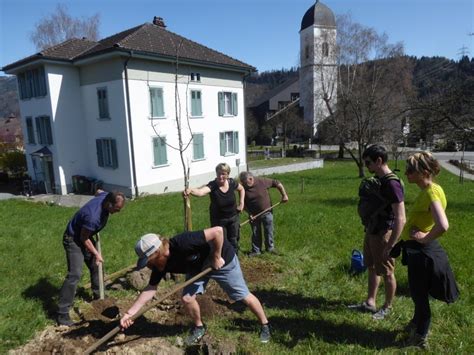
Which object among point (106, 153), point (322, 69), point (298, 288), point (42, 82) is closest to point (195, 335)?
point (298, 288)

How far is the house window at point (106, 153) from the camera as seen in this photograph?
65.4 feet

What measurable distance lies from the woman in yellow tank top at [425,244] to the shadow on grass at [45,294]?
4225 mm

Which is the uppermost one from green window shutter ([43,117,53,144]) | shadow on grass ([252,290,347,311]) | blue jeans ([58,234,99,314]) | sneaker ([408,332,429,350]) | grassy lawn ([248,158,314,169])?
green window shutter ([43,117,53,144])

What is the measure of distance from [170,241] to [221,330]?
1.37 metres

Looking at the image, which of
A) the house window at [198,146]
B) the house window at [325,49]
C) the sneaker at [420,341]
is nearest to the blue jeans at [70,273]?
the sneaker at [420,341]

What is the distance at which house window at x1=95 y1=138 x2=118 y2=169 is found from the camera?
19.9 m

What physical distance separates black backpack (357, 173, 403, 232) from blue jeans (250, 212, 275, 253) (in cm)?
259

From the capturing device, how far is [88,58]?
19.2m

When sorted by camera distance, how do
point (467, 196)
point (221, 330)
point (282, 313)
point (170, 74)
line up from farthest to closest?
1. point (170, 74)
2. point (467, 196)
3. point (282, 313)
4. point (221, 330)

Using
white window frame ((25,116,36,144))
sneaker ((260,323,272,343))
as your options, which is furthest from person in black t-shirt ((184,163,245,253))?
white window frame ((25,116,36,144))

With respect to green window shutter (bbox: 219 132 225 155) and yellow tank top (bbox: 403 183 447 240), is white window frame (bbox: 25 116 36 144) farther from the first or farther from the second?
yellow tank top (bbox: 403 183 447 240)

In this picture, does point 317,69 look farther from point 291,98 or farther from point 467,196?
point 291,98

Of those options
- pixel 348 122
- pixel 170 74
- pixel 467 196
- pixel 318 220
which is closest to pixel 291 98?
pixel 348 122

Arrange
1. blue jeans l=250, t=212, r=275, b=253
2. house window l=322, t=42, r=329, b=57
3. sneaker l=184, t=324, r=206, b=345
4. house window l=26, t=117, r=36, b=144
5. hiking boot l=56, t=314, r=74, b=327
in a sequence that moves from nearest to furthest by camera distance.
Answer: sneaker l=184, t=324, r=206, b=345, hiking boot l=56, t=314, r=74, b=327, blue jeans l=250, t=212, r=275, b=253, house window l=26, t=117, r=36, b=144, house window l=322, t=42, r=329, b=57
